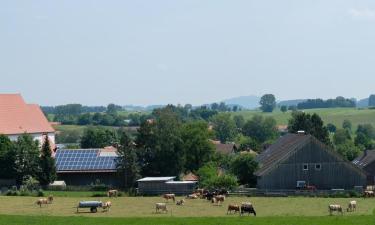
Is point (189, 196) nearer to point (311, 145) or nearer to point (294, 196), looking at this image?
point (294, 196)

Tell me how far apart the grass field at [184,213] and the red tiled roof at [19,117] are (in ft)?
106

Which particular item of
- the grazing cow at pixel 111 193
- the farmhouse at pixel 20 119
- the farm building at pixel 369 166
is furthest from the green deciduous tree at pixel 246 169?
the farmhouse at pixel 20 119

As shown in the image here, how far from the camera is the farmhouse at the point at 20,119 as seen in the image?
295 ft

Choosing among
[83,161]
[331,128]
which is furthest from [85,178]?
[331,128]

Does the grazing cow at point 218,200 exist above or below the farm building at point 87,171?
below

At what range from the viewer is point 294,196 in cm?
5666

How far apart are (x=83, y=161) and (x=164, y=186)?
1858 cm

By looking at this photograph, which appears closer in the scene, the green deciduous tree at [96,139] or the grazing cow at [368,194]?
the grazing cow at [368,194]

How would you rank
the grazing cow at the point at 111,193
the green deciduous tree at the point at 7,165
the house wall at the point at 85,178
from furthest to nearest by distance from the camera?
the house wall at the point at 85,178, the green deciduous tree at the point at 7,165, the grazing cow at the point at 111,193

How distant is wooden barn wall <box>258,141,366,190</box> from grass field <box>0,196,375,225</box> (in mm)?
8322

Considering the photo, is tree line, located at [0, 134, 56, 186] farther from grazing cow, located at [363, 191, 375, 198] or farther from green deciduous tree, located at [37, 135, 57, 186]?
grazing cow, located at [363, 191, 375, 198]

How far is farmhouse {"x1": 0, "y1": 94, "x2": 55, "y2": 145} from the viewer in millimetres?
89875

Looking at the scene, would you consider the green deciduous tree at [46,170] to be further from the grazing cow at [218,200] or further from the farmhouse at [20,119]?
the grazing cow at [218,200]

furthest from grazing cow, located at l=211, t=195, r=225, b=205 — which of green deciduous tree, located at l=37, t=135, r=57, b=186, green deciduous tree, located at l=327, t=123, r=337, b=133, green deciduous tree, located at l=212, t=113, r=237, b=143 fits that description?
green deciduous tree, located at l=327, t=123, r=337, b=133
